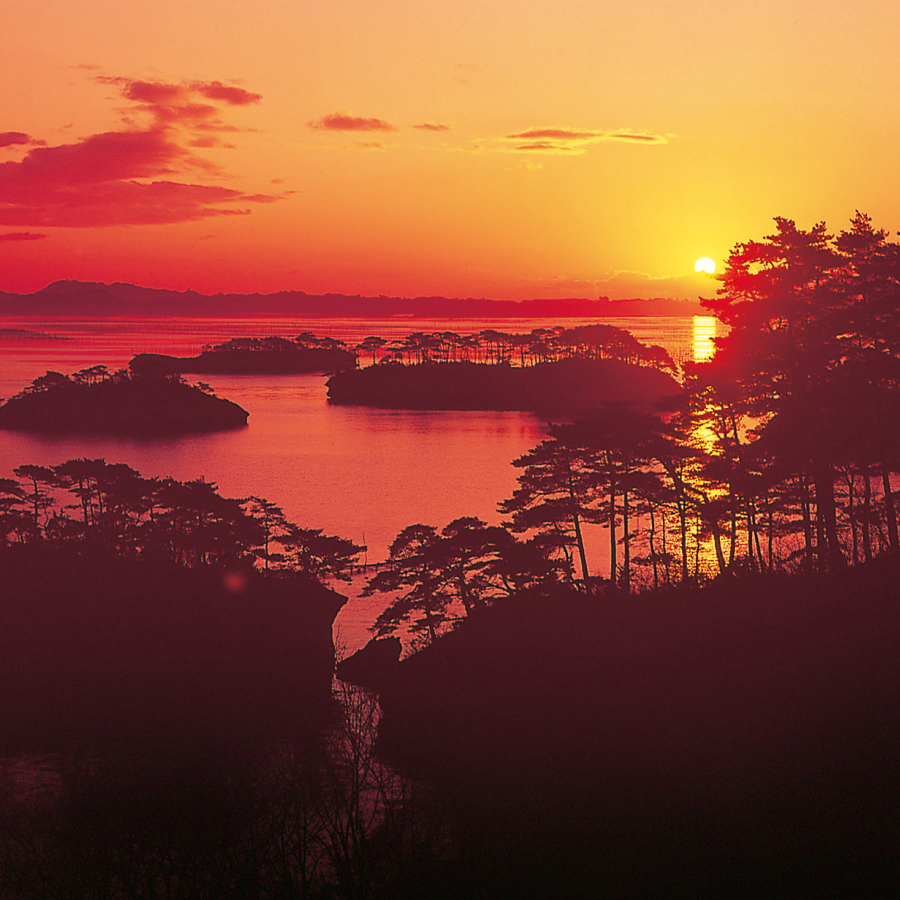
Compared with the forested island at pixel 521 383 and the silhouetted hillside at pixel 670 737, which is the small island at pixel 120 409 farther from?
the silhouetted hillside at pixel 670 737

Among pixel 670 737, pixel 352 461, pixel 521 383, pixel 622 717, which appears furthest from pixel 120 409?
pixel 670 737

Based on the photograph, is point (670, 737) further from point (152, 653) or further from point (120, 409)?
point (120, 409)

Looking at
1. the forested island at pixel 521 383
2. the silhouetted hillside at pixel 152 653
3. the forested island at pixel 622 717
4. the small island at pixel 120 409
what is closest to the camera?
the forested island at pixel 622 717

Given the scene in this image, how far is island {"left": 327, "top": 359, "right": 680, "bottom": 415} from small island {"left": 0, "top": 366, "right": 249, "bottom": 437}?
124 feet

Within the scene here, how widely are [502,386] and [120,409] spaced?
252ft

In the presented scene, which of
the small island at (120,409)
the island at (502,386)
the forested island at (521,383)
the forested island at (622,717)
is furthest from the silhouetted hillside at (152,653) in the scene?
the island at (502,386)

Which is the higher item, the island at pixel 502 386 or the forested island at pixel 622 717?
the island at pixel 502 386

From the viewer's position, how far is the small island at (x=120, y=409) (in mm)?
142875

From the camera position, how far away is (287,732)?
36688 mm

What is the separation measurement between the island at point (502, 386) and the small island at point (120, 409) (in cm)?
3769

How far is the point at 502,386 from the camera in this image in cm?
18225

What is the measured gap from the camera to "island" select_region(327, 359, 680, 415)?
Answer: 178m

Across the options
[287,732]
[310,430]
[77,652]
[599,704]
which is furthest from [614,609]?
[310,430]

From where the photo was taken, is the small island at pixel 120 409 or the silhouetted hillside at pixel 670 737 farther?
the small island at pixel 120 409
